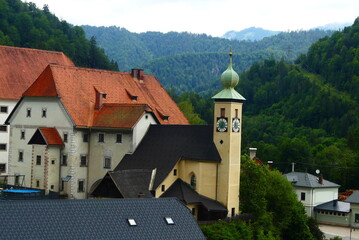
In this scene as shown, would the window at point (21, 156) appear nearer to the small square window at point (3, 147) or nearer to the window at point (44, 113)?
the window at point (44, 113)

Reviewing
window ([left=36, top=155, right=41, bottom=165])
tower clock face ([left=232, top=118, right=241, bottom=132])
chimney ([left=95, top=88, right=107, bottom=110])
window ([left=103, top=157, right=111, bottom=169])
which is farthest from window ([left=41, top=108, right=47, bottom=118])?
tower clock face ([left=232, top=118, right=241, bottom=132])

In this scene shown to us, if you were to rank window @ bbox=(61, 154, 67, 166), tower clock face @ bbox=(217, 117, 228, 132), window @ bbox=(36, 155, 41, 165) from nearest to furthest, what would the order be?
tower clock face @ bbox=(217, 117, 228, 132) < window @ bbox=(36, 155, 41, 165) < window @ bbox=(61, 154, 67, 166)

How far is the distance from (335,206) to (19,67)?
37.3m

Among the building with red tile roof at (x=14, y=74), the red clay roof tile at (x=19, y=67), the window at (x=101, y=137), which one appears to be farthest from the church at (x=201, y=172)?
the red clay roof tile at (x=19, y=67)

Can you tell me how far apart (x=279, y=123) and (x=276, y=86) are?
83.1ft

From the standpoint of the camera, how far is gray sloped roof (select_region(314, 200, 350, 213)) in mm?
77556

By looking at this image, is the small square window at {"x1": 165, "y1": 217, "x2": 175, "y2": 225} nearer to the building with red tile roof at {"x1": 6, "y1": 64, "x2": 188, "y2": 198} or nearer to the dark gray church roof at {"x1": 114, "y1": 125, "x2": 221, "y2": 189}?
the dark gray church roof at {"x1": 114, "y1": 125, "x2": 221, "y2": 189}

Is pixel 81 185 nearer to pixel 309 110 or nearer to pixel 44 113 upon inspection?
pixel 44 113

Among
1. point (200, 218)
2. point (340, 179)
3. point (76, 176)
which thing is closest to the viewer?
point (200, 218)

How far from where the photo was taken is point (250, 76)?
7589 inches

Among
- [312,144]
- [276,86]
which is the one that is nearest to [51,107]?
[312,144]

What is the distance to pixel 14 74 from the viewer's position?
74688mm

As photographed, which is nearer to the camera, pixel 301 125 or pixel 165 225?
pixel 165 225

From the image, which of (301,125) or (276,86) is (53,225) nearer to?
(301,125)
